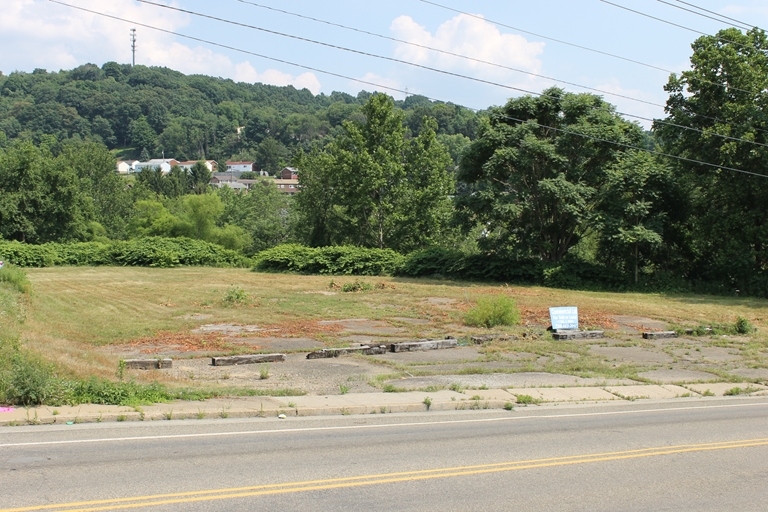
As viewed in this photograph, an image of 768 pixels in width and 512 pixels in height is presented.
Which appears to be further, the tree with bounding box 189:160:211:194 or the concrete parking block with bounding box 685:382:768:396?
the tree with bounding box 189:160:211:194

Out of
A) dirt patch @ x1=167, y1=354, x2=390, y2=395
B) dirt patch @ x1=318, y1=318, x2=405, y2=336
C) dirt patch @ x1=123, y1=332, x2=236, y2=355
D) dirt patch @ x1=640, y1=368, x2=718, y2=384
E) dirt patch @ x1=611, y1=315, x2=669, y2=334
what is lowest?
dirt patch @ x1=123, y1=332, x2=236, y2=355

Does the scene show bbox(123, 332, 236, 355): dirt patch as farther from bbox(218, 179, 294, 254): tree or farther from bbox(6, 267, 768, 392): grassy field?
bbox(218, 179, 294, 254): tree

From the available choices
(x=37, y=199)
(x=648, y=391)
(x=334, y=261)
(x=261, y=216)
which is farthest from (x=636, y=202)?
(x=261, y=216)

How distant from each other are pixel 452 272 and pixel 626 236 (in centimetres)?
1195

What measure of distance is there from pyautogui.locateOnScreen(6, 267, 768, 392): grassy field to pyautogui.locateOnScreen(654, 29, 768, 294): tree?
12.2ft

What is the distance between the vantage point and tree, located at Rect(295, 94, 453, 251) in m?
58.1

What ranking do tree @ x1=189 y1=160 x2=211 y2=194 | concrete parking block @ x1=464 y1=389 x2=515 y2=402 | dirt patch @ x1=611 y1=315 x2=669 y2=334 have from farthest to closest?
tree @ x1=189 y1=160 x2=211 y2=194
dirt patch @ x1=611 y1=315 x2=669 y2=334
concrete parking block @ x1=464 y1=389 x2=515 y2=402

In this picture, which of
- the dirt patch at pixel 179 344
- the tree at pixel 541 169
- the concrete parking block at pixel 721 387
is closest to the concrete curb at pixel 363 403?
the concrete parking block at pixel 721 387

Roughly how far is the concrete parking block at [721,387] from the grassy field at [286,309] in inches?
77.8

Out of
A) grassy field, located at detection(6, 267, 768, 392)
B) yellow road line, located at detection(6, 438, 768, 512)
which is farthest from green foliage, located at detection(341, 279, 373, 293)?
yellow road line, located at detection(6, 438, 768, 512)

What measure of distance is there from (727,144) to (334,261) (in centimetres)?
2626

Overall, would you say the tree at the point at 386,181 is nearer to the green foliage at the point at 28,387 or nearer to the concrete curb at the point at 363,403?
the concrete curb at the point at 363,403

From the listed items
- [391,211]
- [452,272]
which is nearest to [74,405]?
[452,272]

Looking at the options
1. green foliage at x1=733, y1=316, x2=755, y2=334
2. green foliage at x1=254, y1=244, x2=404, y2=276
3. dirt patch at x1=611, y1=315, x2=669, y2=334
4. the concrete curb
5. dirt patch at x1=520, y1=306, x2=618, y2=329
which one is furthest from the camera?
green foliage at x1=254, y1=244, x2=404, y2=276
